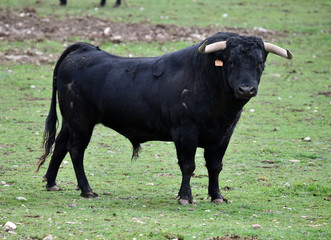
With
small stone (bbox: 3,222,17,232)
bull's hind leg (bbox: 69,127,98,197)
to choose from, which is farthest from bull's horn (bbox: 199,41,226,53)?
small stone (bbox: 3,222,17,232)

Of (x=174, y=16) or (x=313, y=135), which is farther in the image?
(x=174, y=16)

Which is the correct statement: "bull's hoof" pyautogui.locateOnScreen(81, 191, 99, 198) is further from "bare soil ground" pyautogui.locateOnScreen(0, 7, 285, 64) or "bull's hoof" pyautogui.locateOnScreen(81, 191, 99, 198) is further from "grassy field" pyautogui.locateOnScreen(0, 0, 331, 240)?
"bare soil ground" pyautogui.locateOnScreen(0, 7, 285, 64)

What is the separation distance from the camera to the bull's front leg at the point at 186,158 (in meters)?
7.48

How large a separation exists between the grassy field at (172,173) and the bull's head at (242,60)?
1470 mm

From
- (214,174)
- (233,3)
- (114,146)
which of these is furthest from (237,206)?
(233,3)

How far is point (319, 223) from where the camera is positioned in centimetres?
674

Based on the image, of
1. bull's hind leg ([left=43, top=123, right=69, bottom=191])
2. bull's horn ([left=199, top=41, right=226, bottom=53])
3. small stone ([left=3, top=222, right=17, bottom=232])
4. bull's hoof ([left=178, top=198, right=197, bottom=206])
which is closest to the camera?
small stone ([left=3, top=222, right=17, bottom=232])

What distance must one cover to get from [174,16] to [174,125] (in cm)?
1654

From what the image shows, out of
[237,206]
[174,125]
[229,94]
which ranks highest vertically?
[229,94]

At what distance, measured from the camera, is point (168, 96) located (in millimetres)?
7719

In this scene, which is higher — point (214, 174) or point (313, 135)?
point (214, 174)

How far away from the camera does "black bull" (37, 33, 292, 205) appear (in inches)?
→ 288

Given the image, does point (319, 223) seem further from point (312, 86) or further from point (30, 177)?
point (312, 86)

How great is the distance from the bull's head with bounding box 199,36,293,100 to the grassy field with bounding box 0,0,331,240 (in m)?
1.47
